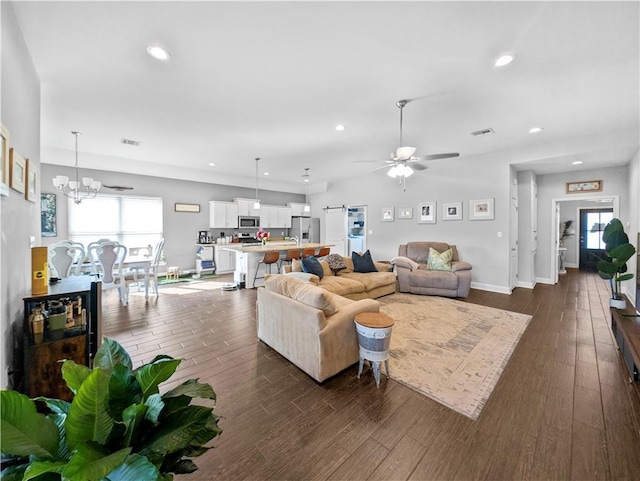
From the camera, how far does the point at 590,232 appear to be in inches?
360

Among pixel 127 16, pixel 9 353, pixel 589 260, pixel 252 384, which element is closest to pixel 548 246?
pixel 589 260

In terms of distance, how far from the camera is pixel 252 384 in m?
2.37

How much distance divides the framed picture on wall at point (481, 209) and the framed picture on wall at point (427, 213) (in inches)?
32.3

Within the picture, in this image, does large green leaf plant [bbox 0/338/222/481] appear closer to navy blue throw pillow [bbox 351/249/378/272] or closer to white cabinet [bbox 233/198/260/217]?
navy blue throw pillow [bbox 351/249/378/272]

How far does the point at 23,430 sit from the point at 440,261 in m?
5.72

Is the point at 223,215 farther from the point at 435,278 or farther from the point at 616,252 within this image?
the point at 616,252

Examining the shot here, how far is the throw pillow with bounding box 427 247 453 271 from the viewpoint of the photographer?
5367 millimetres

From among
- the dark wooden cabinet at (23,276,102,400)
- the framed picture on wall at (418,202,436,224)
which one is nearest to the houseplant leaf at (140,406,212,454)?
the dark wooden cabinet at (23,276,102,400)

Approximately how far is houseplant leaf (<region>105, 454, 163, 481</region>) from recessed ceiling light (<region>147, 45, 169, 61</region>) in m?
2.92

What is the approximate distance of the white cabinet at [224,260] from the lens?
7.55 meters

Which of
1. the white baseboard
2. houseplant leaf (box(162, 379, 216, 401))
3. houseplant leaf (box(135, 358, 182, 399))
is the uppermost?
houseplant leaf (box(135, 358, 182, 399))

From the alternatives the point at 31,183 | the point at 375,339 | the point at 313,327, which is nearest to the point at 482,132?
the point at 375,339

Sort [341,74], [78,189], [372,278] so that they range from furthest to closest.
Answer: [78,189]
[372,278]
[341,74]

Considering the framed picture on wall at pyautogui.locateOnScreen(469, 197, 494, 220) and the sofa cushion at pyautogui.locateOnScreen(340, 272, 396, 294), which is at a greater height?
the framed picture on wall at pyautogui.locateOnScreen(469, 197, 494, 220)
